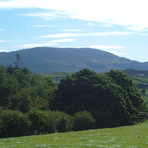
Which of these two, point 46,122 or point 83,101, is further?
point 83,101

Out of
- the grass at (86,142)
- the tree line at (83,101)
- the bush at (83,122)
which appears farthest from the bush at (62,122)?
the grass at (86,142)

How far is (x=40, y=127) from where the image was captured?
142ft

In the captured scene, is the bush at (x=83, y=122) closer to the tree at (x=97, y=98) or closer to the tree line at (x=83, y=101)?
the tree line at (x=83, y=101)

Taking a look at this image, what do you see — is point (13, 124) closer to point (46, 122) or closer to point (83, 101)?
point (46, 122)

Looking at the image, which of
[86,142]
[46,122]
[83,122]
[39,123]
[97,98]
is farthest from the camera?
[97,98]

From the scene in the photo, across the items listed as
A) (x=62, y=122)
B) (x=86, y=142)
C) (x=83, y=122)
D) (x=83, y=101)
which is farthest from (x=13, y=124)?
(x=83, y=101)

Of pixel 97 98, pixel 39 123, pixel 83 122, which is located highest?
pixel 97 98

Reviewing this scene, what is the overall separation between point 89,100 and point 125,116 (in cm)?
733

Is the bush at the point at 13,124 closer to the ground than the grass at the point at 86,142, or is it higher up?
closer to the ground

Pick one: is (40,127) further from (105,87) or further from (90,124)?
(105,87)

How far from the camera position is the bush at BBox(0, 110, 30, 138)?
39.3m

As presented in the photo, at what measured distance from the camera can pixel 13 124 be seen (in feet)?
131

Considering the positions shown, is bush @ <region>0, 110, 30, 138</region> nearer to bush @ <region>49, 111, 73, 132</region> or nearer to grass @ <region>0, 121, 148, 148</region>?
bush @ <region>49, 111, 73, 132</region>

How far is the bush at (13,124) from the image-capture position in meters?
39.3
